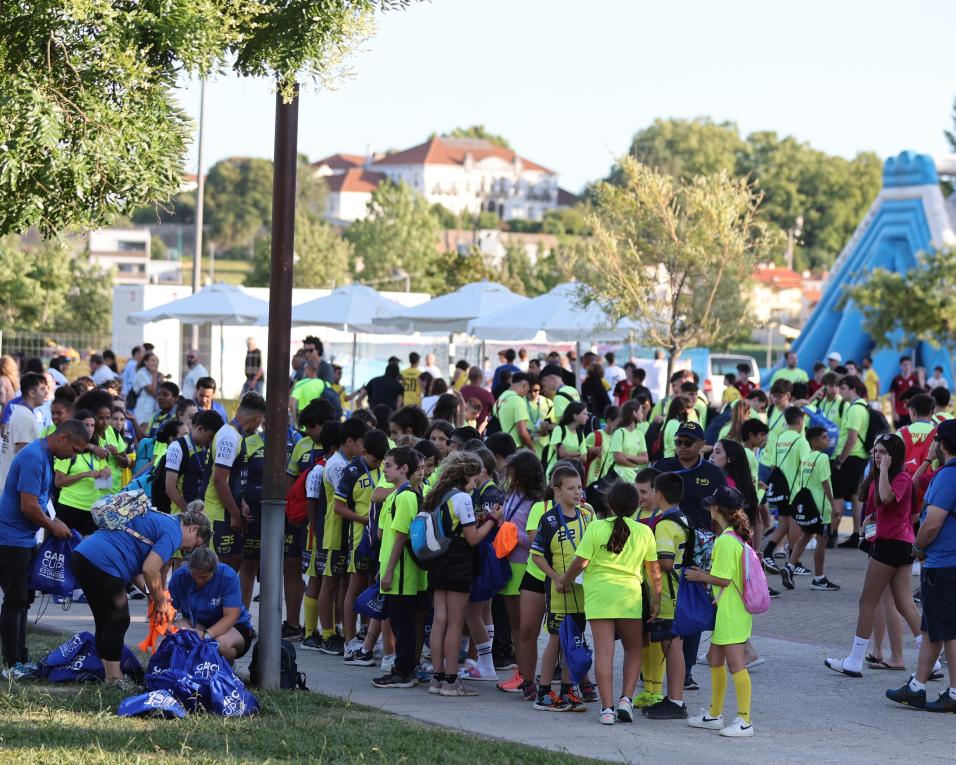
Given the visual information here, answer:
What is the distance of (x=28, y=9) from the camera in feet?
21.4

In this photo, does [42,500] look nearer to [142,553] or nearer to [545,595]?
[142,553]

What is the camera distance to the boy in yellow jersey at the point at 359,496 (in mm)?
9953

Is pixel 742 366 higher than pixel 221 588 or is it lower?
higher

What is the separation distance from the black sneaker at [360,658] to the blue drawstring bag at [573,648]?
2.07m

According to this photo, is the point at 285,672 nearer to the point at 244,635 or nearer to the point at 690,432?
the point at 244,635

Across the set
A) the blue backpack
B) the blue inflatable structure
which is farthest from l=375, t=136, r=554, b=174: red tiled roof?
the blue backpack

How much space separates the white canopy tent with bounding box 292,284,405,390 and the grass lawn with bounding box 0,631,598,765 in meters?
16.6

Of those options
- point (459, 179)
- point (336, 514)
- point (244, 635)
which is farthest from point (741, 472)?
point (459, 179)

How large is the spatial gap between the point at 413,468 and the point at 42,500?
243cm

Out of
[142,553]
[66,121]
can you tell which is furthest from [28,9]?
[142,553]

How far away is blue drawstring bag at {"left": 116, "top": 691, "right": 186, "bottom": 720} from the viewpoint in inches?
316

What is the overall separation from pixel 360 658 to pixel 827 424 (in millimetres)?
7322

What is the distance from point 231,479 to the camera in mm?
10672

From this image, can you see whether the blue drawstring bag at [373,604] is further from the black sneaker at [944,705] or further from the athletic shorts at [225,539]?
the black sneaker at [944,705]
